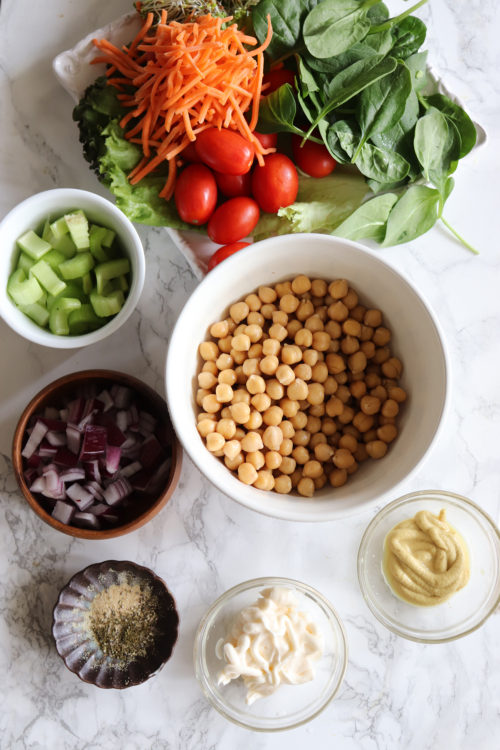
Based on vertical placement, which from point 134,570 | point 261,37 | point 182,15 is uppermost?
point 182,15

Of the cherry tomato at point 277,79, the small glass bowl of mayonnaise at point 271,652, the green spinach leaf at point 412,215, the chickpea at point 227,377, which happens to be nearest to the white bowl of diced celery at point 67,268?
the chickpea at point 227,377

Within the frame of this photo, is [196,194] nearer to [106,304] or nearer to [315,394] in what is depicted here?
[106,304]

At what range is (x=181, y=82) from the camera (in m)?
1.27

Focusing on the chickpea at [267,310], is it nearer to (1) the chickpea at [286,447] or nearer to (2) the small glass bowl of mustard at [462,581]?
(1) the chickpea at [286,447]

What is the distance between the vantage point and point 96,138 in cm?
137

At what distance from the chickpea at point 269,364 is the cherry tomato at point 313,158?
433 millimetres

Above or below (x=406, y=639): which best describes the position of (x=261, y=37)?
above

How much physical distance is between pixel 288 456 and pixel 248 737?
0.68 metres

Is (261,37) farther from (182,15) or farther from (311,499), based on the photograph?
(311,499)

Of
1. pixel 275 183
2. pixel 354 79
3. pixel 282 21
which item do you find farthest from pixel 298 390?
pixel 282 21

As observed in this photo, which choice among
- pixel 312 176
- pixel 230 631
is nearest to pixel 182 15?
pixel 312 176

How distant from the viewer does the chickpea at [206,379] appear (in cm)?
132

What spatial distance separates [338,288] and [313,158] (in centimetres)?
31

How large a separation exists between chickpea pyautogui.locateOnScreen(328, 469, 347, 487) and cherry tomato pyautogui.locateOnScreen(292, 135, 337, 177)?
64 centimetres
